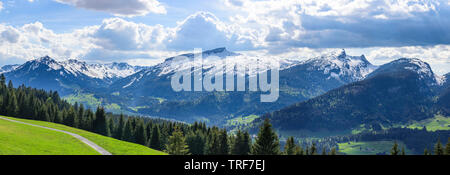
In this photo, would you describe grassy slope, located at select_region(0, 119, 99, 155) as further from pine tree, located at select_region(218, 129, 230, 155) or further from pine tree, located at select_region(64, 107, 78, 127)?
pine tree, located at select_region(64, 107, 78, 127)

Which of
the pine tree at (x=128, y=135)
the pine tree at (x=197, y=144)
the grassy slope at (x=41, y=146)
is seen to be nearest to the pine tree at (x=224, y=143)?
the pine tree at (x=197, y=144)

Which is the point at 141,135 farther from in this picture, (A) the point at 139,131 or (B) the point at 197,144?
(B) the point at 197,144

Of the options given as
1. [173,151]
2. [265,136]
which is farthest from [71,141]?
[265,136]

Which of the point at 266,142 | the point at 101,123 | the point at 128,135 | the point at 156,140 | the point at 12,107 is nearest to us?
the point at 266,142

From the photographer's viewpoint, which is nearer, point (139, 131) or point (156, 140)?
point (156, 140)

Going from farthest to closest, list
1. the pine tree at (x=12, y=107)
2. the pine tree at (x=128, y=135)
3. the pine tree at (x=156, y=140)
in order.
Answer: the pine tree at (x=12, y=107) → the pine tree at (x=128, y=135) → the pine tree at (x=156, y=140)

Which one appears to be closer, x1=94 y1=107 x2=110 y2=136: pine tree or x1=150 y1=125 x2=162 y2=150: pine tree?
x1=150 y1=125 x2=162 y2=150: pine tree

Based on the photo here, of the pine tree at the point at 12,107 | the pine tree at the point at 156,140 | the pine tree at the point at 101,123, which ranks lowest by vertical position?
the pine tree at the point at 156,140

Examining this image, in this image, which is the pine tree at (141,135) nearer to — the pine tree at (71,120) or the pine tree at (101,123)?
the pine tree at (101,123)

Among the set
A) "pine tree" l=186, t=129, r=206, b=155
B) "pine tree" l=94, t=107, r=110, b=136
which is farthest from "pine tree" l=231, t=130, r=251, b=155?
"pine tree" l=94, t=107, r=110, b=136

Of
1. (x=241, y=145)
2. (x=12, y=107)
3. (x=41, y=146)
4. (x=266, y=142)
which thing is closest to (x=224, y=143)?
(x=241, y=145)
